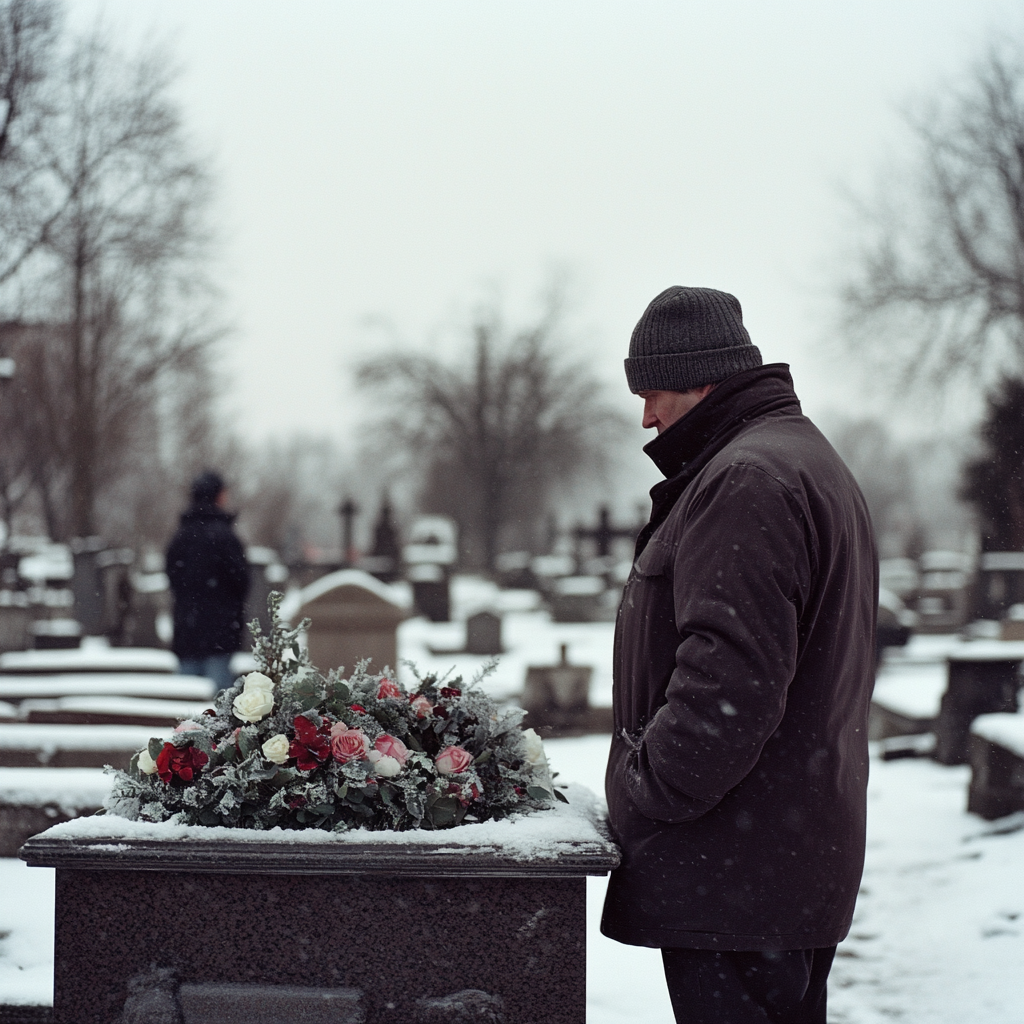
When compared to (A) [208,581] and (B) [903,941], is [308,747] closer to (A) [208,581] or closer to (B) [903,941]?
(B) [903,941]

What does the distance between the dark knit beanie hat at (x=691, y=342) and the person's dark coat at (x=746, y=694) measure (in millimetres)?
55

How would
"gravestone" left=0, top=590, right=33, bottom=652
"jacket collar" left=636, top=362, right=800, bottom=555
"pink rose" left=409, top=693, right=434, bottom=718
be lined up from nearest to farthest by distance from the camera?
"jacket collar" left=636, top=362, right=800, bottom=555, "pink rose" left=409, top=693, right=434, bottom=718, "gravestone" left=0, top=590, right=33, bottom=652

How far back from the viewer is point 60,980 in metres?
2.54

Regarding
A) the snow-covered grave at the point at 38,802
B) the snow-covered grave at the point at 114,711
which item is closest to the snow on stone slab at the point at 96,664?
the snow-covered grave at the point at 114,711

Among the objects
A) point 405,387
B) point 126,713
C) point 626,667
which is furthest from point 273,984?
point 405,387

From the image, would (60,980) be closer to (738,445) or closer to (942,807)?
(738,445)

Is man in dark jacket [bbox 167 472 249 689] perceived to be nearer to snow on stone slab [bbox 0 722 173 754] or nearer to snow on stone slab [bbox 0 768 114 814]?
snow on stone slab [bbox 0 722 173 754]

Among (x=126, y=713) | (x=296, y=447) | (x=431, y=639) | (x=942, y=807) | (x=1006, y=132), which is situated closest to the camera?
(x=126, y=713)

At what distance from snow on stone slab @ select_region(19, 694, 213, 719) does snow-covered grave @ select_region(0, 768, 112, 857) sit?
1.30 meters

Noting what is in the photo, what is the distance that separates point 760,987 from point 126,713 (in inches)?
204

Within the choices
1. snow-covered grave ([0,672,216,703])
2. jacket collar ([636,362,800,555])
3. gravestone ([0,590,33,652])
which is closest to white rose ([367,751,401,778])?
jacket collar ([636,362,800,555])

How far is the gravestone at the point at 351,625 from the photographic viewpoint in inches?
372

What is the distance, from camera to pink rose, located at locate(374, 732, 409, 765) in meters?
2.66

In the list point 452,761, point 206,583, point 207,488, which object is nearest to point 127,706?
point 206,583
